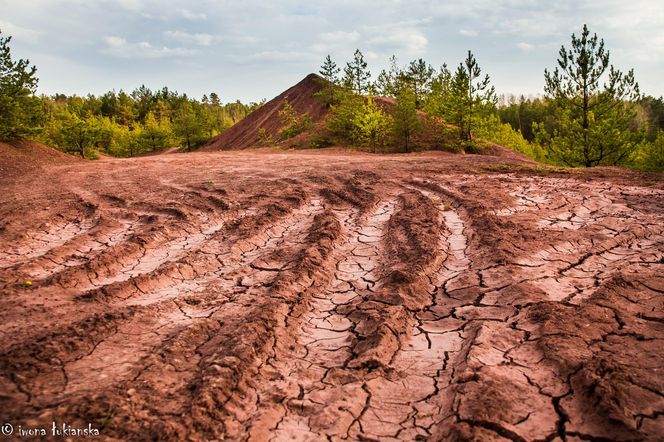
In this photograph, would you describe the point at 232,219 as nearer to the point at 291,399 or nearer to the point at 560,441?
the point at 291,399

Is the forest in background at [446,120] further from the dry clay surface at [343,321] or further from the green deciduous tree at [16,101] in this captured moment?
the dry clay surface at [343,321]

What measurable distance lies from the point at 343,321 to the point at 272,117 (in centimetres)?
4165

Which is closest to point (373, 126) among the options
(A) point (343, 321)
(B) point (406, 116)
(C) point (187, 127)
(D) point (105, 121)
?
(B) point (406, 116)

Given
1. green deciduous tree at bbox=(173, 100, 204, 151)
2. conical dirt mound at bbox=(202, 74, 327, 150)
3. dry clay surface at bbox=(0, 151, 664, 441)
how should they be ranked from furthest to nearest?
green deciduous tree at bbox=(173, 100, 204, 151) → conical dirt mound at bbox=(202, 74, 327, 150) → dry clay surface at bbox=(0, 151, 664, 441)

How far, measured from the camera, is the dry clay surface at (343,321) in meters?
2.10

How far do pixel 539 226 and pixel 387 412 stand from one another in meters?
3.99

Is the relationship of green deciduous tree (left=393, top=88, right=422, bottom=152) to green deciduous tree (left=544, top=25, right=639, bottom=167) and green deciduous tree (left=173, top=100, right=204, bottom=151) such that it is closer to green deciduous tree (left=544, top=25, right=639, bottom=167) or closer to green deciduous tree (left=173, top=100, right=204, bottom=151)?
green deciduous tree (left=544, top=25, right=639, bottom=167)

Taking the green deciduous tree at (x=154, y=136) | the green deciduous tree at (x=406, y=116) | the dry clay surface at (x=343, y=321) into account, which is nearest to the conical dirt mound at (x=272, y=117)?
the green deciduous tree at (x=154, y=136)

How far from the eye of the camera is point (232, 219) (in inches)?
243

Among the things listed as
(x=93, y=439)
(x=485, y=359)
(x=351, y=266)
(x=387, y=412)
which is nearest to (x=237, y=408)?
(x=93, y=439)

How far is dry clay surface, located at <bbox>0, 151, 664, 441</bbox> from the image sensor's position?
210 centimetres

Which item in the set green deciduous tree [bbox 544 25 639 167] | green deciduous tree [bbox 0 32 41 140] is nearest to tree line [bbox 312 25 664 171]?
green deciduous tree [bbox 544 25 639 167]

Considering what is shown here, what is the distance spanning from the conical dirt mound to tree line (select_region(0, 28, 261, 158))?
11.5ft

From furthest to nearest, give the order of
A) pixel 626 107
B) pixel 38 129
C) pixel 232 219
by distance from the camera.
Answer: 1. pixel 38 129
2. pixel 626 107
3. pixel 232 219
